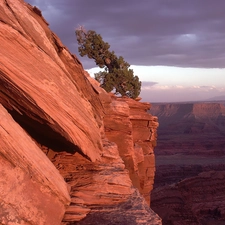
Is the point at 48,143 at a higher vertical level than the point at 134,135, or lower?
lower

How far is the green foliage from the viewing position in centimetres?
2277

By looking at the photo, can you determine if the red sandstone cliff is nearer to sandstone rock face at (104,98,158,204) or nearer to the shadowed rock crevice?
the shadowed rock crevice

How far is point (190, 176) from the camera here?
2140 inches

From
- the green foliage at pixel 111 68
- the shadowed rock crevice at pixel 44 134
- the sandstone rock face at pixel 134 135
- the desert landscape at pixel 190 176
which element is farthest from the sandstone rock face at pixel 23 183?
the desert landscape at pixel 190 176

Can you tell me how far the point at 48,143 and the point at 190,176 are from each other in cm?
4901

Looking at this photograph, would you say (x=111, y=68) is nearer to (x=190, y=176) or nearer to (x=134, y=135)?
(x=134, y=135)

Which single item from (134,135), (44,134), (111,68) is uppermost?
(111,68)

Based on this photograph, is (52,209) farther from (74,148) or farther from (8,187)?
(74,148)

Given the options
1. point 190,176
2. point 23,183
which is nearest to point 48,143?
point 23,183

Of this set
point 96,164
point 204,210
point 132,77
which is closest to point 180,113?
point 204,210

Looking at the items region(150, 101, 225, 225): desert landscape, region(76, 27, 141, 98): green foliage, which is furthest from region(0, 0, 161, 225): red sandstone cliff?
region(150, 101, 225, 225): desert landscape

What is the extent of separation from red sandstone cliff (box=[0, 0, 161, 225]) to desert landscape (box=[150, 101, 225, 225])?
26054 millimetres

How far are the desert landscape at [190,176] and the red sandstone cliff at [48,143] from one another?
85.5 ft

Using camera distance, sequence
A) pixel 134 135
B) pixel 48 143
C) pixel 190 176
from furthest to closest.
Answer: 1. pixel 190 176
2. pixel 134 135
3. pixel 48 143
